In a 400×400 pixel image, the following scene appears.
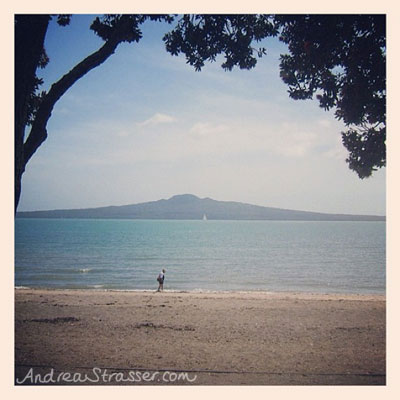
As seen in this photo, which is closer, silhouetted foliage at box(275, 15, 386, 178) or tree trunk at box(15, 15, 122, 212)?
tree trunk at box(15, 15, 122, 212)

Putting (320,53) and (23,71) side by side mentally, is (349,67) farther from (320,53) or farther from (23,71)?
(23,71)

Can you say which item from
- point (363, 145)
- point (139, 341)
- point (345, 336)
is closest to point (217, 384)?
point (139, 341)

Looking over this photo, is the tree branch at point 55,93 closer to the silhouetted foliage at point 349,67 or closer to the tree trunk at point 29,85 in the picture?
the tree trunk at point 29,85

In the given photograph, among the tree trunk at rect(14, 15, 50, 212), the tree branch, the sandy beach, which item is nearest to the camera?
the tree trunk at rect(14, 15, 50, 212)

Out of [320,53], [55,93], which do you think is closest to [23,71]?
[55,93]

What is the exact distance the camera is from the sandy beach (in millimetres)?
5191

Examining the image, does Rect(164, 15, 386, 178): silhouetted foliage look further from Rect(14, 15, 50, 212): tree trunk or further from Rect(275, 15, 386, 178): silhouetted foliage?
Rect(14, 15, 50, 212): tree trunk

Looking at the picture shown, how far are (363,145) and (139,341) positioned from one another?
6.68 metres

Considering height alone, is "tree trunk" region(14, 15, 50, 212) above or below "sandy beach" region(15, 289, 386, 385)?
above

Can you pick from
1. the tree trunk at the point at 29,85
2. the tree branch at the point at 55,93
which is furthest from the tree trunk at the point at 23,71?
the tree branch at the point at 55,93

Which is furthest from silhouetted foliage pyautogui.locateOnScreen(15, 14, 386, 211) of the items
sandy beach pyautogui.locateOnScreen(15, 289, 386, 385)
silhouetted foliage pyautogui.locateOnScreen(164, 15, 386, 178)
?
sandy beach pyautogui.locateOnScreen(15, 289, 386, 385)

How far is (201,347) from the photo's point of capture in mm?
6445

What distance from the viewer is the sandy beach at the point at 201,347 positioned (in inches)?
204

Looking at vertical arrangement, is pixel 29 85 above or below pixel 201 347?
above
